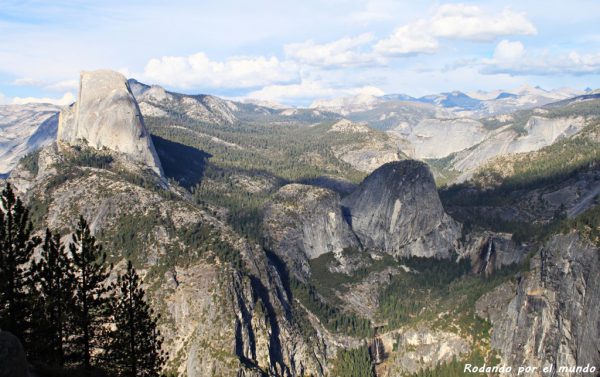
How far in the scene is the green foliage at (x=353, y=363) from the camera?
13462 cm

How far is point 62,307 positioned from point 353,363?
89520 mm

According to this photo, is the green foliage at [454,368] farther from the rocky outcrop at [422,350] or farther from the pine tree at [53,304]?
the pine tree at [53,304]

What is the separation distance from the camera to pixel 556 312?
118438 millimetres

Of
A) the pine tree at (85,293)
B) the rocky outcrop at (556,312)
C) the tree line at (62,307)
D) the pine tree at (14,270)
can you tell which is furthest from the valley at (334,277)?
the pine tree at (14,270)

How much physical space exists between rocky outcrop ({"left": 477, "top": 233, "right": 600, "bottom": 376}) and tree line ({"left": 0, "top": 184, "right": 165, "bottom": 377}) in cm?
8290

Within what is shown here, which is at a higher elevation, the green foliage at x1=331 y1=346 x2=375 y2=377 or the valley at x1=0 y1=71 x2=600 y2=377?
the valley at x1=0 y1=71 x2=600 y2=377

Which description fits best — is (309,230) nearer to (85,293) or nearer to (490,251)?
(490,251)

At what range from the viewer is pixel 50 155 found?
17712cm

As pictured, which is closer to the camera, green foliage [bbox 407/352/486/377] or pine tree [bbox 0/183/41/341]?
pine tree [bbox 0/183/41/341]

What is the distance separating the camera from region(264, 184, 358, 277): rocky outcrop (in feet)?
610

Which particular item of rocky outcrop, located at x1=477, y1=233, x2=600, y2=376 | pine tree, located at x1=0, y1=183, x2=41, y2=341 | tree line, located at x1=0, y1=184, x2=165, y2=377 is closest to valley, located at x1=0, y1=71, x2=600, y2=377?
rocky outcrop, located at x1=477, y1=233, x2=600, y2=376

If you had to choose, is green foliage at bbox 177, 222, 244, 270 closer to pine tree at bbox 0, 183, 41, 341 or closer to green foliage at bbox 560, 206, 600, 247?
green foliage at bbox 560, 206, 600, 247

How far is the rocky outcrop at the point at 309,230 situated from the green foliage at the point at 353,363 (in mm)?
42973

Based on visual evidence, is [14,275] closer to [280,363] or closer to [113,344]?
[113,344]
